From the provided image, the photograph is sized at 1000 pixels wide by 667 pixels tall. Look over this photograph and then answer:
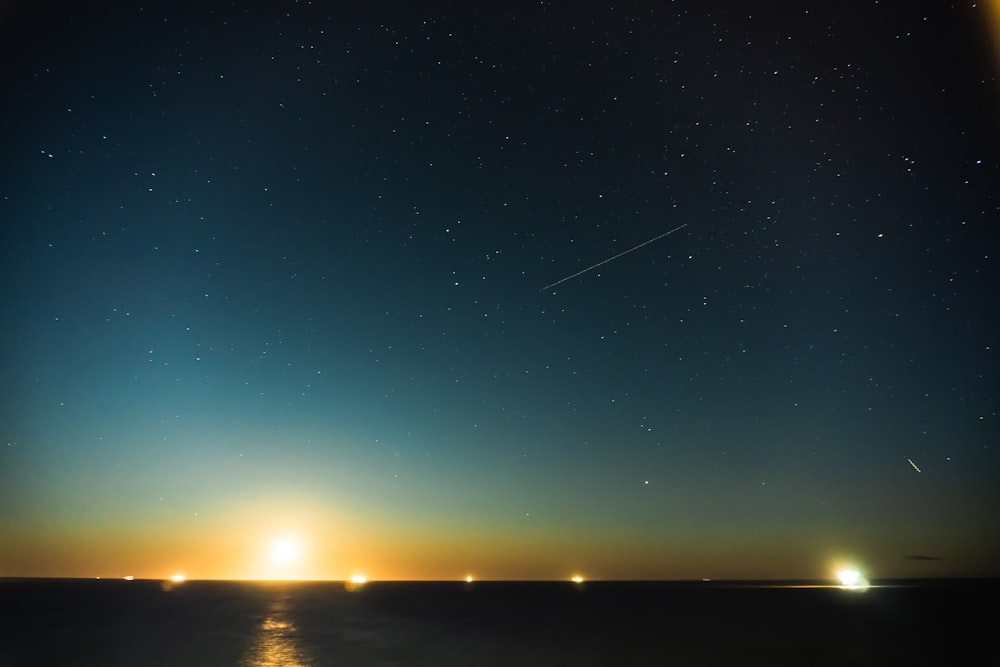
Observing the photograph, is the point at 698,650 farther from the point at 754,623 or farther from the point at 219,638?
the point at 219,638

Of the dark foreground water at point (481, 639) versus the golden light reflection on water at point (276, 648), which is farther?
the dark foreground water at point (481, 639)

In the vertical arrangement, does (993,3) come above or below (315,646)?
above

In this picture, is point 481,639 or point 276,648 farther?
point 481,639

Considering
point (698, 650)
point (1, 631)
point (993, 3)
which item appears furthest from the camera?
point (1, 631)

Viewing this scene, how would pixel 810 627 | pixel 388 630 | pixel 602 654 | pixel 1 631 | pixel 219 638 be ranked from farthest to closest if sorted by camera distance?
pixel 810 627 → pixel 388 630 → pixel 1 631 → pixel 219 638 → pixel 602 654

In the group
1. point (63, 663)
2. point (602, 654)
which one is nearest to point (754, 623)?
point (602, 654)

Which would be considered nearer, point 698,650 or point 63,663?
point 63,663

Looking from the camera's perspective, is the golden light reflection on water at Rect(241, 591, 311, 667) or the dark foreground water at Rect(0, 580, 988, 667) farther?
the dark foreground water at Rect(0, 580, 988, 667)
